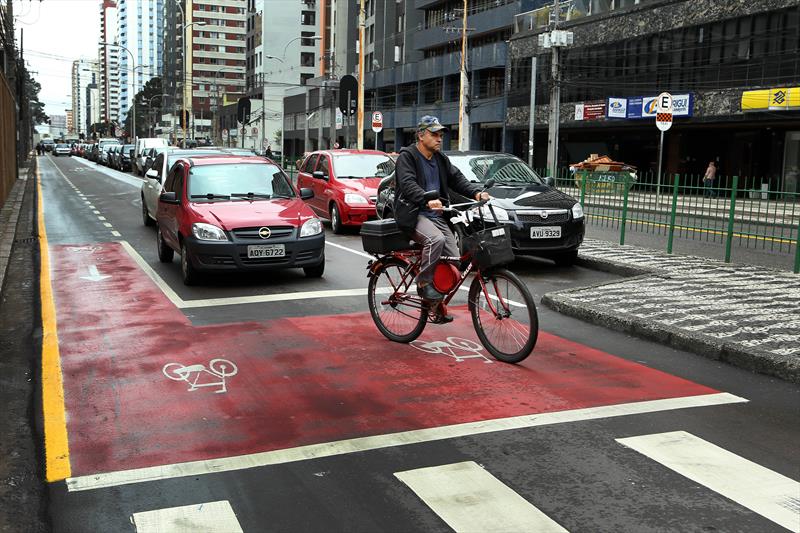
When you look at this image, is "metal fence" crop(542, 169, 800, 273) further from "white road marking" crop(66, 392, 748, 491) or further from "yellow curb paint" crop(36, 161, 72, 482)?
"yellow curb paint" crop(36, 161, 72, 482)

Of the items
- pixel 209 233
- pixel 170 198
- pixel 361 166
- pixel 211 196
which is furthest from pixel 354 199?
pixel 209 233

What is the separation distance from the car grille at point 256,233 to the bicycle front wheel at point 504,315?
4087mm

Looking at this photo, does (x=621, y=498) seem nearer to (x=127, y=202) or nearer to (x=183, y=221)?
(x=183, y=221)

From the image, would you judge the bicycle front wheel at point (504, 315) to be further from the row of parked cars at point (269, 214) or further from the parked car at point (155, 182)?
the parked car at point (155, 182)

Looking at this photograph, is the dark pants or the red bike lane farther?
the dark pants

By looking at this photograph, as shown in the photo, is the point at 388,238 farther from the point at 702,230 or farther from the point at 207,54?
the point at 207,54

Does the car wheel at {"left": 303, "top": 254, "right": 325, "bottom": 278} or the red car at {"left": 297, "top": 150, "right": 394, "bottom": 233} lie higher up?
the red car at {"left": 297, "top": 150, "right": 394, "bottom": 233}

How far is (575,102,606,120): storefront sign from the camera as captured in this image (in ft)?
148

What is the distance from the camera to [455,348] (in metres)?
7.37

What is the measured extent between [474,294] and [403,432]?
2229 millimetres

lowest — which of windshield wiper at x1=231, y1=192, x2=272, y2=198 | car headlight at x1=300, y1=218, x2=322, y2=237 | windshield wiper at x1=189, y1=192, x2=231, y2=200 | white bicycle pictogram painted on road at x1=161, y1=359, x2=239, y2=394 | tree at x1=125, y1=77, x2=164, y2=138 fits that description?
white bicycle pictogram painted on road at x1=161, y1=359, x2=239, y2=394

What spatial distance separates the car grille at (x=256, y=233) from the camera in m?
10.4

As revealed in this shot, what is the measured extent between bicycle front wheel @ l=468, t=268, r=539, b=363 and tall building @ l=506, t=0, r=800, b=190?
3043cm

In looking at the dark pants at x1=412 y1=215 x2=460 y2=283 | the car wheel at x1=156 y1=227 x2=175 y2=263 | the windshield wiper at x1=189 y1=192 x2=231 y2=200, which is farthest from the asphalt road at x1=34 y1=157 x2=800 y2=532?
the car wheel at x1=156 y1=227 x2=175 y2=263
